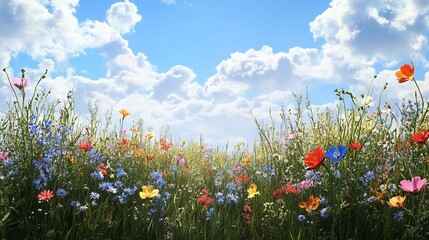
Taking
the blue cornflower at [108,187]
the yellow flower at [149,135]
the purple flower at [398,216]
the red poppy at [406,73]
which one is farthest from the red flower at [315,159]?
the yellow flower at [149,135]

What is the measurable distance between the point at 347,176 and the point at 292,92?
156cm

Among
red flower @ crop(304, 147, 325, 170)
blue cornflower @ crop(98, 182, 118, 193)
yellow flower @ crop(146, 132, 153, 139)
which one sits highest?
yellow flower @ crop(146, 132, 153, 139)

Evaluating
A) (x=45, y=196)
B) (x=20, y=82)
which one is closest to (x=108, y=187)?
(x=45, y=196)

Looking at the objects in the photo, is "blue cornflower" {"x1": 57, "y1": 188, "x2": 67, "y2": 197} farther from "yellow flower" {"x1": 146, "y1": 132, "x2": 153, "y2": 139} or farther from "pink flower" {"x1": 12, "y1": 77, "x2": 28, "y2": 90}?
"yellow flower" {"x1": 146, "y1": 132, "x2": 153, "y2": 139}

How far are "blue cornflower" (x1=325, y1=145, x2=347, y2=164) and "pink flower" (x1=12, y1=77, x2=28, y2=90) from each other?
2.58 meters

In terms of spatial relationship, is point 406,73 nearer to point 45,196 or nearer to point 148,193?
point 148,193

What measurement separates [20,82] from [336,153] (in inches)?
105

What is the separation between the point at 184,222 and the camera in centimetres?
354

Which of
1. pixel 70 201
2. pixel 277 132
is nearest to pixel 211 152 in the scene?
pixel 277 132

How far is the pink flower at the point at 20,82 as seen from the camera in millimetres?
3740

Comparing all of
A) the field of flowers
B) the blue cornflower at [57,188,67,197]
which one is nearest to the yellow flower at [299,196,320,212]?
the field of flowers

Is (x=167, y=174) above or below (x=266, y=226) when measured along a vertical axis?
above

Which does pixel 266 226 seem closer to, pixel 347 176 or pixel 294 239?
pixel 294 239

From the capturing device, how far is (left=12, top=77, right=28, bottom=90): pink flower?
3.74 meters
